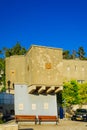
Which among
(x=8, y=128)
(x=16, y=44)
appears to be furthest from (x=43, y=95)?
(x=16, y=44)

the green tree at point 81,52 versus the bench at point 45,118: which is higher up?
the green tree at point 81,52

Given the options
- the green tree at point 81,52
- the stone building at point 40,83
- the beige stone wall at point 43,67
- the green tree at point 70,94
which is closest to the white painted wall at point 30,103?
the stone building at point 40,83

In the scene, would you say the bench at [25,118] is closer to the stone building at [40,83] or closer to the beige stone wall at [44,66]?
the stone building at [40,83]

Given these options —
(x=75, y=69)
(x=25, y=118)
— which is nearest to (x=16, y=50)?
(x=75, y=69)

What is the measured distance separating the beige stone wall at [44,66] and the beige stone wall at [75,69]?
38.5 meters

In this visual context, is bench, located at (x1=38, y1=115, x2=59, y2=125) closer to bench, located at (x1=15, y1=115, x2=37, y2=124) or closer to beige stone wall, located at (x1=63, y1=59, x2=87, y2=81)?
bench, located at (x1=15, y1=115, x2=37, y2=124)

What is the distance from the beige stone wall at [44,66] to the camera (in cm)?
3017

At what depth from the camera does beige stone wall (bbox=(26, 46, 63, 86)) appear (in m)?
30.2

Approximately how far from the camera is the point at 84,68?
2830 inches

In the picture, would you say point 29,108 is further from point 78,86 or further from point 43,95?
point 78,86

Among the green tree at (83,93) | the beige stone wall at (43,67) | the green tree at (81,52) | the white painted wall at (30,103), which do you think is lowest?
the white painted wall at (30,103)

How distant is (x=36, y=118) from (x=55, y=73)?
4636 mm

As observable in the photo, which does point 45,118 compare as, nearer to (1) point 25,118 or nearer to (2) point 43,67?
(1) point 25,118

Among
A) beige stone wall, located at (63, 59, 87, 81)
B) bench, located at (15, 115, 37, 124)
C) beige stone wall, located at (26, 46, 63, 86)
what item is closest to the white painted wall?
bench, located at (15, 115, 37, 124)
